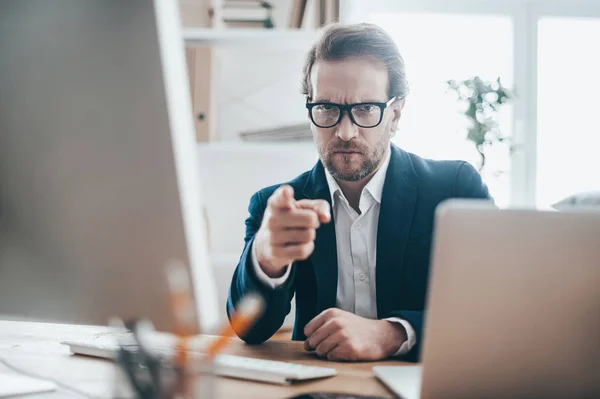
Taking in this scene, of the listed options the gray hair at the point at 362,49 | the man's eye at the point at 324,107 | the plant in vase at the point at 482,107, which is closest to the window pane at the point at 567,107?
the plant in vase at the point at 482,107

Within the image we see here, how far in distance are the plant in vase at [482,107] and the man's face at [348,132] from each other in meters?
1.18

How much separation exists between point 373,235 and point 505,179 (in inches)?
62.7

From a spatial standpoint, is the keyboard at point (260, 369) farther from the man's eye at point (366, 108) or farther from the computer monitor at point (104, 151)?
the man's eye at point (366, 108)

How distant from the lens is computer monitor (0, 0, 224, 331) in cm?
57

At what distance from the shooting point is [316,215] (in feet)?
3.24

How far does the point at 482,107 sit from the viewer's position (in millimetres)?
2707

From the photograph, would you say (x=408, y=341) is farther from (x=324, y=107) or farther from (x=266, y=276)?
(x=324, y=107)

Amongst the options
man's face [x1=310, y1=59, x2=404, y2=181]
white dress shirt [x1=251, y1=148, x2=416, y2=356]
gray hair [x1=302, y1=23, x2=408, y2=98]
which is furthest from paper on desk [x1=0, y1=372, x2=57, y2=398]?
gray hair [x1=302, y1=23, x2=408, y2=98]

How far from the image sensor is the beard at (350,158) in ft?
5.16

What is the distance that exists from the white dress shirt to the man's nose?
105mm

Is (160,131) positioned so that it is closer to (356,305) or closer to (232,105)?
(356,305)

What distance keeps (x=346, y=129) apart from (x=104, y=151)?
3.39ft

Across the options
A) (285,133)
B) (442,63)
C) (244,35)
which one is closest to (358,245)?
(285,133)

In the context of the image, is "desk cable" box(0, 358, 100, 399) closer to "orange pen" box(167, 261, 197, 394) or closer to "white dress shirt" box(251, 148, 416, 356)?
"orange pen" box(167, 261, 197, 394)
